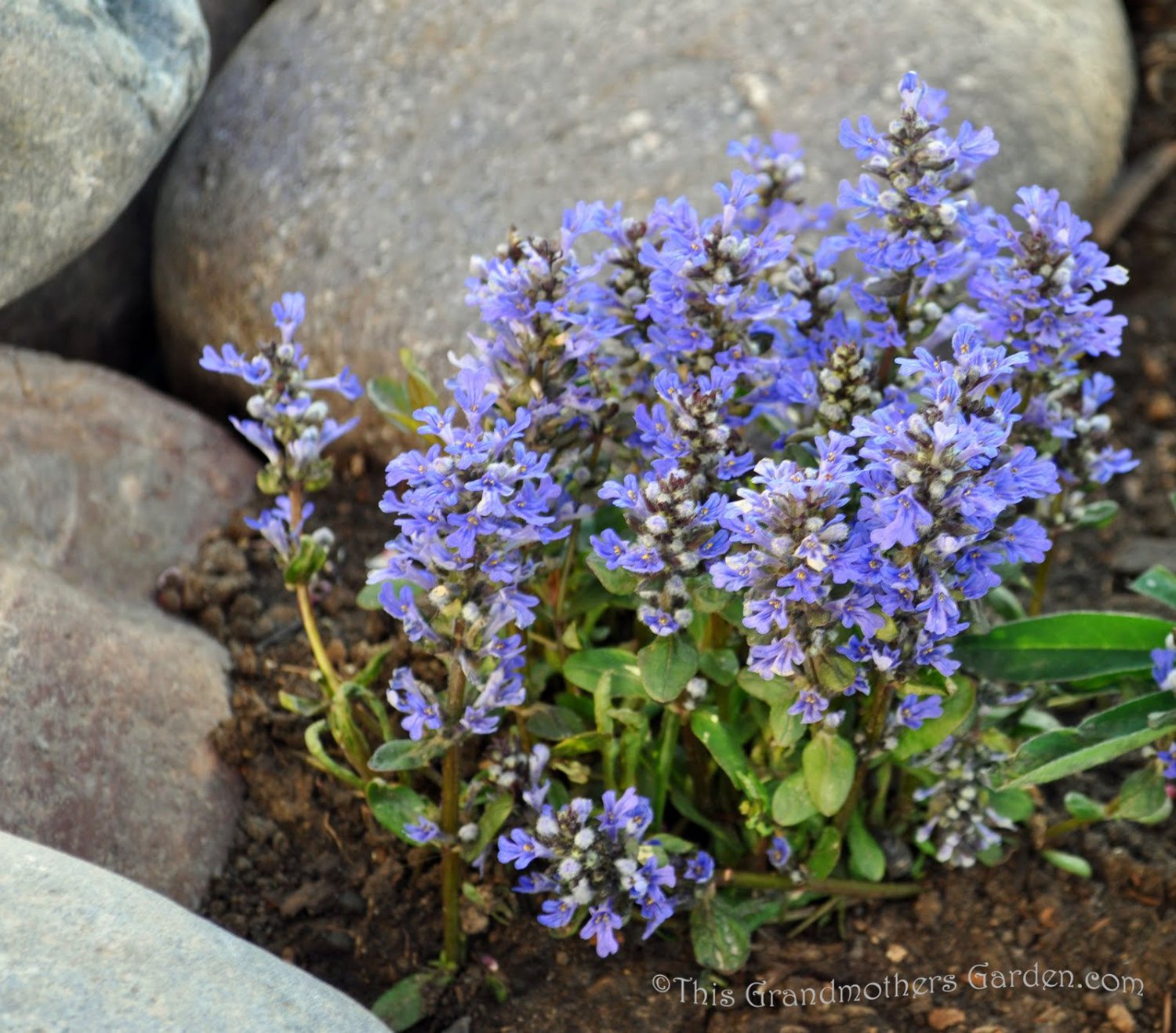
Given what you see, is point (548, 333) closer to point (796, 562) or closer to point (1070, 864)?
point (796, 562)

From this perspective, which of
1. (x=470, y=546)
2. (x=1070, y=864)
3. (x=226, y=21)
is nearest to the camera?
(x=470, y=546)

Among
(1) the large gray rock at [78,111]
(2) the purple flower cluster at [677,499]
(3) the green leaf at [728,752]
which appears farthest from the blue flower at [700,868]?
(1) the large gray rock at [78,111]

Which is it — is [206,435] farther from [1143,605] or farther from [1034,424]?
[1143,605]

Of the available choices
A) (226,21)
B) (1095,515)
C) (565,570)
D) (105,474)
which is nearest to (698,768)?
(565,570)

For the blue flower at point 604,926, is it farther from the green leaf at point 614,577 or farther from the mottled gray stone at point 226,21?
the mottled gray stone at point 226,21

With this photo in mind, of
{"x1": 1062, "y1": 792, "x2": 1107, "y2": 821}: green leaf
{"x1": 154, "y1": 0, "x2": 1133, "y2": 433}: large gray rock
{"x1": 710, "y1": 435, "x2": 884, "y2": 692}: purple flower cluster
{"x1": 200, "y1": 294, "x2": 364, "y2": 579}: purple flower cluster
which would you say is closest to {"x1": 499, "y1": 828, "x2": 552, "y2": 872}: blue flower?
{"x1": 710, "y1": 435, "x2": 884, "y2": 692}: purple flower cluster

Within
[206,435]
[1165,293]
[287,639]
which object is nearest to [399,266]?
[206,435]

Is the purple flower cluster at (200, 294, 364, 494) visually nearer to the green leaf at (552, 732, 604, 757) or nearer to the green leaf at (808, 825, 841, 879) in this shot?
the green leaf at (552, 732, 604, 757)
